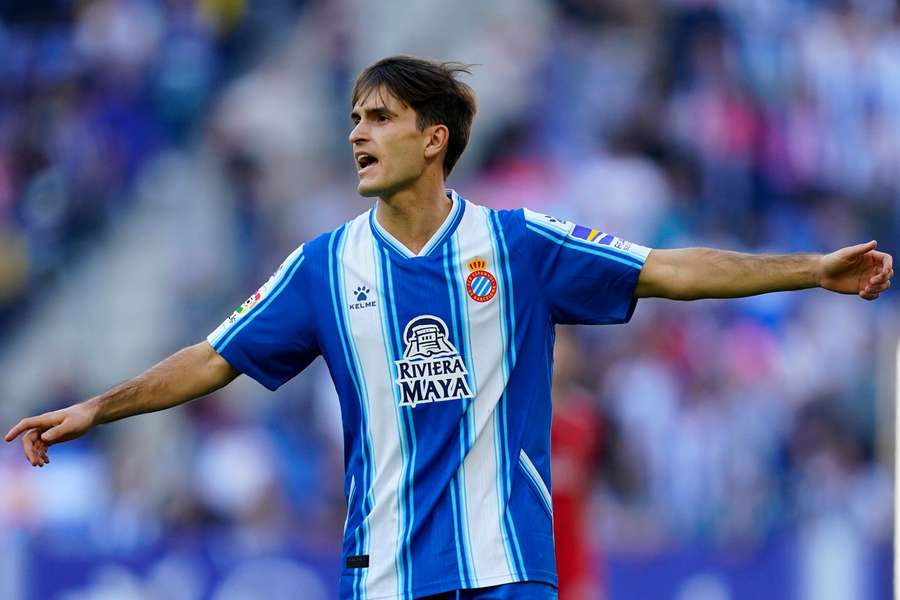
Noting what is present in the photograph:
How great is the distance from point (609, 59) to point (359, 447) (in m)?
9.61

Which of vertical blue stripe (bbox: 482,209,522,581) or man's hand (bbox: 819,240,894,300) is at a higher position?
man's hand (bbox: 819,240,894,300)

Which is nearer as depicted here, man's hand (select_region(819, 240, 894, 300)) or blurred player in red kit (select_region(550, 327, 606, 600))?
man's hand (select_region(819, 240, 894, 300))

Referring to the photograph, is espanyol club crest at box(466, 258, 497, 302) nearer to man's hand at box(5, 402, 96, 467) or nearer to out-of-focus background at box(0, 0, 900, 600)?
man's hand at box(5, 402, 96, 467)

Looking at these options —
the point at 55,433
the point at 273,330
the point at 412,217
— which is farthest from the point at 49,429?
the point at 412,217

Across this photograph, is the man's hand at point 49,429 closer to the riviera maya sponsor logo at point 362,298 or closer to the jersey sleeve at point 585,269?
the riviera maya sponsor logo at point 362,298

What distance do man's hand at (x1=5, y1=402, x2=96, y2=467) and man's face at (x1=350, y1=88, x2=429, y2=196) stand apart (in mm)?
1106

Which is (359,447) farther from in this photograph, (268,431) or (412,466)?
(268,431)

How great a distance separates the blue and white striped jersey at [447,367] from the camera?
4887 millimetres

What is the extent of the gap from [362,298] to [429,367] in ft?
1.03

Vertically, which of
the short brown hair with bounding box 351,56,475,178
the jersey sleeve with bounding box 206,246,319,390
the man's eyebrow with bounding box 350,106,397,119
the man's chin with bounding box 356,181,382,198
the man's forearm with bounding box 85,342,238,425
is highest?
the short brown hair with bounding box 351,56,475,178

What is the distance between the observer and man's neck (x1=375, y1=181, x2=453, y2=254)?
5137 mm

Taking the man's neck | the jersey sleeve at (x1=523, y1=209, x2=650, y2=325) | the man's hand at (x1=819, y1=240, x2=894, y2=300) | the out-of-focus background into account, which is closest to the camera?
the man's hand at (x1=819, y1=240, x2=894, y2=300)

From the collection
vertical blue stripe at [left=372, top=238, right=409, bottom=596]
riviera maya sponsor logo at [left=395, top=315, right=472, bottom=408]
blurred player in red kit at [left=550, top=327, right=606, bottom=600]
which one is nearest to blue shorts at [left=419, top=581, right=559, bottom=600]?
vertical blue stripe at [left=372, top=238, right=409, bottom=596]

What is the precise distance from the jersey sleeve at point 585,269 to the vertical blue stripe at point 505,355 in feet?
0.31
